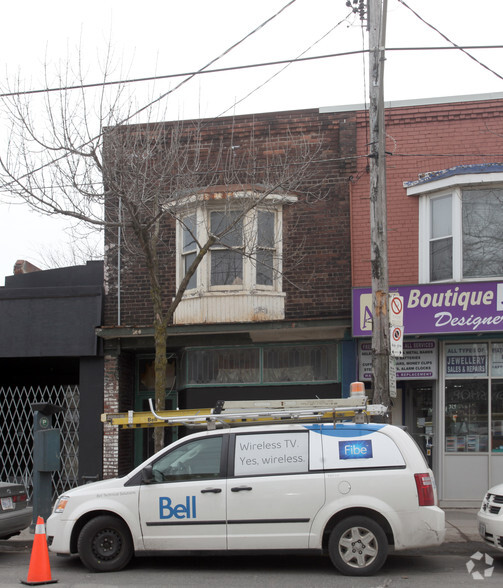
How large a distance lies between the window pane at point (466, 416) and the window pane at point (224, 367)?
3523mm

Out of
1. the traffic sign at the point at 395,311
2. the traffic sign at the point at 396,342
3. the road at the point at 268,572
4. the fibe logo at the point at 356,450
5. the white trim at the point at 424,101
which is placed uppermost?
the white trim at the point at 424,101

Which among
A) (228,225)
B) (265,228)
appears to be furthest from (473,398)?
(228,225)

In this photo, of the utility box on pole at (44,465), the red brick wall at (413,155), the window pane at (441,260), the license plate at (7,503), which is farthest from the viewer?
the red brick wall at (413,155)

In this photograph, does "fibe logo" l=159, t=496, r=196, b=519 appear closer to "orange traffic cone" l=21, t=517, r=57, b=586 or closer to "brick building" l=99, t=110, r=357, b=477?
"orange traffic cone" l=21, t=517, r=57, b=586

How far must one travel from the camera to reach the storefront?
12.4 metres

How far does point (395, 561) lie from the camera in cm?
865

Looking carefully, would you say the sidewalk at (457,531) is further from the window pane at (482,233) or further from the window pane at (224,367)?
the window pane at (224,367)

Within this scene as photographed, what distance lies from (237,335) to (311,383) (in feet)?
5.35

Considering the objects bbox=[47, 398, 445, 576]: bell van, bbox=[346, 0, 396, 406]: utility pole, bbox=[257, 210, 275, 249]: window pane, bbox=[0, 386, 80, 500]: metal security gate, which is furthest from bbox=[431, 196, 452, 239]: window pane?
bbox=[0, 386, 80, 500]: metal security gate

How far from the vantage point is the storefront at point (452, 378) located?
12.4m

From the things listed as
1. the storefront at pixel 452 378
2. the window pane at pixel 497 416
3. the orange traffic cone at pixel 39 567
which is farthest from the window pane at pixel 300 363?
the orange traffic cone at pixel 39 567

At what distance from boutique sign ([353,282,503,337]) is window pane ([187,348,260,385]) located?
235cm

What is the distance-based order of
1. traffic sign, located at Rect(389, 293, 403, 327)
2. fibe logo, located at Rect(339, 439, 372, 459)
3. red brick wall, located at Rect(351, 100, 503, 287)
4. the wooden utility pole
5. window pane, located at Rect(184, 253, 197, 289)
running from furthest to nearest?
window pane, located at Rect(184, 253, 197, 289)
red brick wall, located at Rect(351, 100, 503, 287)
traffic sign, located at Rect(389, 293, 403, 327)
the wooden utility pole
fibe logo, located at Rect(339, 439, 372, 459)

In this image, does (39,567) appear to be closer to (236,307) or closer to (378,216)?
(378,216)
